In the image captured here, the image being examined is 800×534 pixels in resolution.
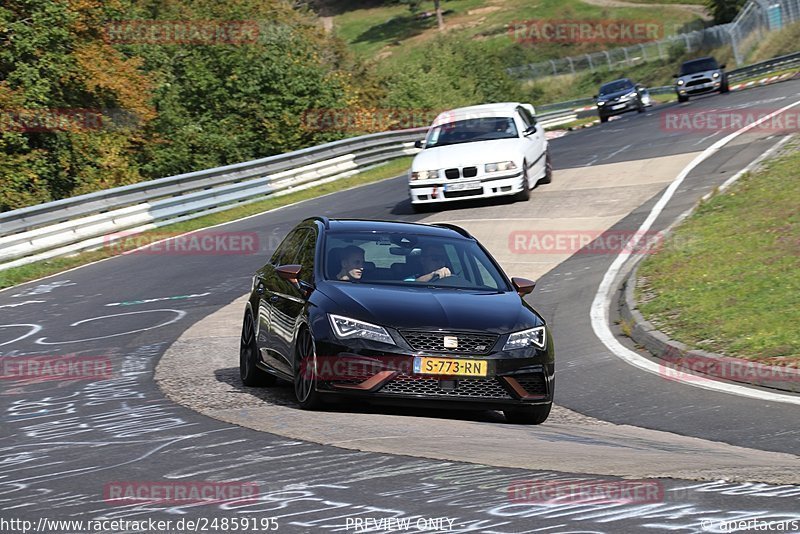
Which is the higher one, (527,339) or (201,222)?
(201,222)

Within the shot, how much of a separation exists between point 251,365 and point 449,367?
247 cm

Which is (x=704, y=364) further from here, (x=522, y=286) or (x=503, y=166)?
(x=503, y=166)

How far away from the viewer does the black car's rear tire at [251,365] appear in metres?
10.5

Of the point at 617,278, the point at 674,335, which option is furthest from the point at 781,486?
the point at 617,278

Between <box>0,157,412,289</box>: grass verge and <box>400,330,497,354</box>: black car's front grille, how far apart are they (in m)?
11.7

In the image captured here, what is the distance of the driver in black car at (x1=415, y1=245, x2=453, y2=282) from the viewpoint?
10062 mm

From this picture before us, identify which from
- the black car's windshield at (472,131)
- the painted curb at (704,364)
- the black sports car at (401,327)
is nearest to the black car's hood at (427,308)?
the black sports car at (401,327)

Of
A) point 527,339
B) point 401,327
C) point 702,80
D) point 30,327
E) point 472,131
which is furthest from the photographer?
point 702,80

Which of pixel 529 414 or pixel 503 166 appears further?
pixel 503 166

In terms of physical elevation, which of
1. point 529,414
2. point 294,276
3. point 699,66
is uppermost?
point 699,66

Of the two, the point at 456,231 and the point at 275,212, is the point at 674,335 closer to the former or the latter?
the point at 456,231

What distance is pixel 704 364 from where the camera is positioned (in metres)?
11.4

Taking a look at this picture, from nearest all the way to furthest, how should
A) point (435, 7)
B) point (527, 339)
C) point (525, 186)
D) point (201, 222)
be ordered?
point (527, 339) < point (525, 186) < point (201, 222) < point (435, 7)

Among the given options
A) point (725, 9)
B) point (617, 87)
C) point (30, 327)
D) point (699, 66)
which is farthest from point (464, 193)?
point (725, 9)
